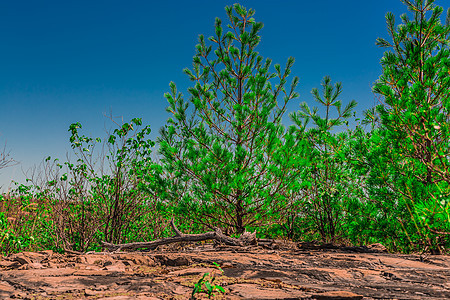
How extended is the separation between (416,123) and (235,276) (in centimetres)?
390

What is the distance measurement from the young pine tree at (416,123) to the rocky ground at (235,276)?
1295mm

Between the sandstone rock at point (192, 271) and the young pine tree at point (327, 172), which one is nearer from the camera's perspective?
the sandstone rock at point (192, 271)

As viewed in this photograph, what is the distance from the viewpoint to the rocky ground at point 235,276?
2549 mm

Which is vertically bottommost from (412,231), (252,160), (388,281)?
(388,281)

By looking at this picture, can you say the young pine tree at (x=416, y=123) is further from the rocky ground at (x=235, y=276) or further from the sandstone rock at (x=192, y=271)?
the sandstone rock at (x=192, y=271)

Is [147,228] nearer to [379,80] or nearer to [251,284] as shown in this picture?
[251,284]

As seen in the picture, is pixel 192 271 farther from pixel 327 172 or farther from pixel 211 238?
pixel 327 172

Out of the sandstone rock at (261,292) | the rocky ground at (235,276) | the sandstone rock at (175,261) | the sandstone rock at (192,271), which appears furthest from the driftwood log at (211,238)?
the sandstone rock at (261,292)

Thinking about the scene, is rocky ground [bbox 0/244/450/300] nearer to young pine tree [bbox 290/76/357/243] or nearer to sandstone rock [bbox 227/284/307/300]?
sandstone rock [bbox 227/284/307/300]

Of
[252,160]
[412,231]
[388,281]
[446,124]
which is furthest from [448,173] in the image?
[252,160]

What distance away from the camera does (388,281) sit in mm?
3109

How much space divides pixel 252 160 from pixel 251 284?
132 inches

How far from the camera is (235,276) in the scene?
312 cm

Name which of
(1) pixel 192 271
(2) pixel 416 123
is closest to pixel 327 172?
(2) pixel 416 123
